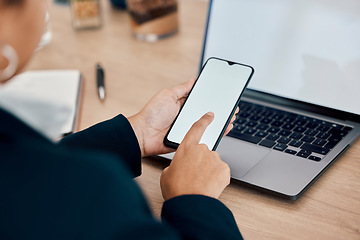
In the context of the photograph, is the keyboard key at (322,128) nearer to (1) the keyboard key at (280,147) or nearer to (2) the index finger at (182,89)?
(1) the keyboard key at (280,147)

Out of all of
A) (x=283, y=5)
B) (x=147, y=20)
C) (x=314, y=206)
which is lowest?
(x=314, y=206)

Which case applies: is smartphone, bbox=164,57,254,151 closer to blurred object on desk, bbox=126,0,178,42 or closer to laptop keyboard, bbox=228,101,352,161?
laptop keyboard, bbox=228,101,352,161

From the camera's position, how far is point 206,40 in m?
0.90

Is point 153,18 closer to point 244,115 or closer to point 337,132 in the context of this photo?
point 244,115

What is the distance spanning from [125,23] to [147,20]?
143mm

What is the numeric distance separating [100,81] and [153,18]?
28cm

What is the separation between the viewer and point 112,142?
0.68 meters

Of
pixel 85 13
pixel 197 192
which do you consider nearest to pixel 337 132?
pixel 197 192

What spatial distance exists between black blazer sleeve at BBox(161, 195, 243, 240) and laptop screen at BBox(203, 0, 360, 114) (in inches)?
15.3

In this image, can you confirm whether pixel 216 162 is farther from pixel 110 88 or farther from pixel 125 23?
pixel 125 23

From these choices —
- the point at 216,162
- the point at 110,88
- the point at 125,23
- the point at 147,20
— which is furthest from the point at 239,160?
the point at 125,23

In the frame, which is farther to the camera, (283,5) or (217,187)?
(283,5)

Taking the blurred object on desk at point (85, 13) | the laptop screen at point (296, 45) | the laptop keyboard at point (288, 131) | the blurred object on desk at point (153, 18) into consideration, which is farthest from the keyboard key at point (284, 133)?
the blurred object on desk at point (85, 13)

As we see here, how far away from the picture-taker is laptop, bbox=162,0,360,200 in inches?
27.1
